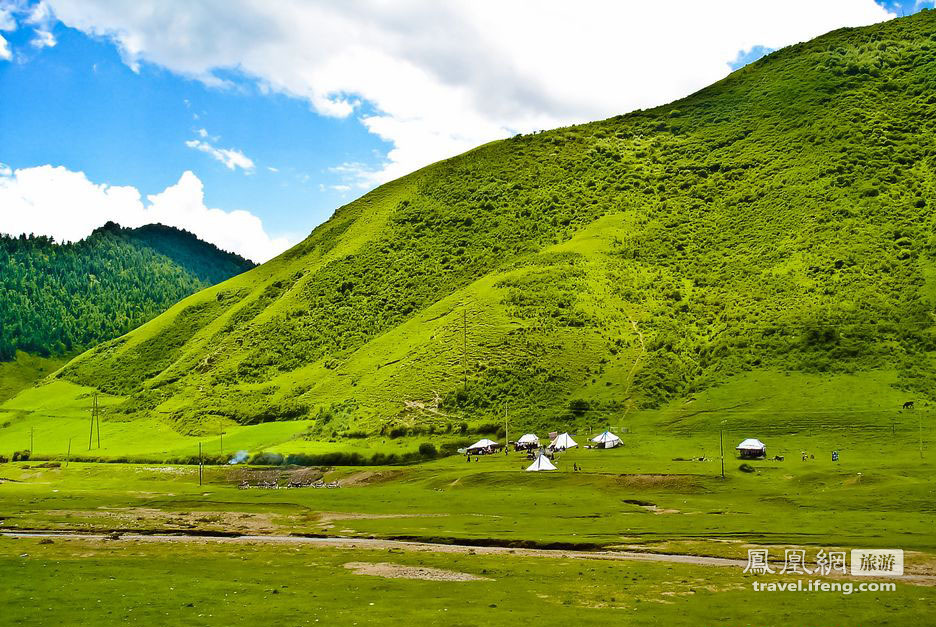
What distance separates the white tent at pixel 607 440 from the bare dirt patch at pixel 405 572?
7355 centimetres

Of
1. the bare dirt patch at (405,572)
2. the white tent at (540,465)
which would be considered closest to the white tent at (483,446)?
the white tent at (540,465)

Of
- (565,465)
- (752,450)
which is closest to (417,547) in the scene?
(565,465)

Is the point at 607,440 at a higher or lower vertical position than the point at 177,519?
higher

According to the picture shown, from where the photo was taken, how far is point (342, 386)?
596 ft

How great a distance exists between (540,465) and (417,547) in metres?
43.7

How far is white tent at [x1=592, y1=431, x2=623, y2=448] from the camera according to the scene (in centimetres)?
12431

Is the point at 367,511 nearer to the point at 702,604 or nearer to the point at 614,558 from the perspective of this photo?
the point at 614,558

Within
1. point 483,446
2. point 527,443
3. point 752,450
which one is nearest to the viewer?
point 752,450

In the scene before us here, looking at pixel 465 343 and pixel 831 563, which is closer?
pixel 831 563

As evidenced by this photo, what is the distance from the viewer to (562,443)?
126188 mm

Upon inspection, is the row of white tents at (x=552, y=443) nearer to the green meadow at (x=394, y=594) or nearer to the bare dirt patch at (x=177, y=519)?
the bare dirt patch at (x=177, y=519)

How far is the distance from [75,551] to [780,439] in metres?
98.5

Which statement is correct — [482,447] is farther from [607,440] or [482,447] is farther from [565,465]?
[565,465]

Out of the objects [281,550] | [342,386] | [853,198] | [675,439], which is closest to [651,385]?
[675,439]
